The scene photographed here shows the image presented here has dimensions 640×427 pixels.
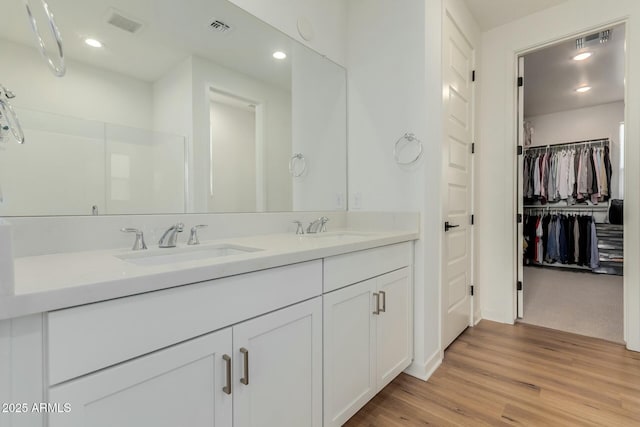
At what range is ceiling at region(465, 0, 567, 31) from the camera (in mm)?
2451

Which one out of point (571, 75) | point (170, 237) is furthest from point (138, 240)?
point (571, 75)

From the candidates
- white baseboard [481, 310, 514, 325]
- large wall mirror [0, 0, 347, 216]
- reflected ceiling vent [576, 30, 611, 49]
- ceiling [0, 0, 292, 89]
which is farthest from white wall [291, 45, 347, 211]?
reflected ceiling vent [576, 30, 611, 49]

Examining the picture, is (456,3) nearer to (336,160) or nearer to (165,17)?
(336,160)

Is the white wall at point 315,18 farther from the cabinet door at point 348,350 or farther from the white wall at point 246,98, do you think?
the cabinet door at point 348,350

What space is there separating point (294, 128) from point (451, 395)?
6.05 ft

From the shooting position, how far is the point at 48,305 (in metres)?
0.59

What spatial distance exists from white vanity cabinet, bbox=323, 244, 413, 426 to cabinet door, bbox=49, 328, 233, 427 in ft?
1.63

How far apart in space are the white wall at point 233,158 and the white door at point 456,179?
4.19 feet

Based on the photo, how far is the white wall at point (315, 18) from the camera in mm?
1738

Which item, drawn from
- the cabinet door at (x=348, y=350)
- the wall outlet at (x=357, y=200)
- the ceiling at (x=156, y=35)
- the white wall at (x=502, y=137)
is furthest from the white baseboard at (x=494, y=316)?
the ceiling at (x=156, y=35)

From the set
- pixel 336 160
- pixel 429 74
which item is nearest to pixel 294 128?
pixel 336 160

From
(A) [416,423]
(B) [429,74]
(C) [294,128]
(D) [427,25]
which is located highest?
(D) [427,25]

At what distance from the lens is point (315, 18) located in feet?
6.77

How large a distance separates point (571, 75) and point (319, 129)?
3.71 m
